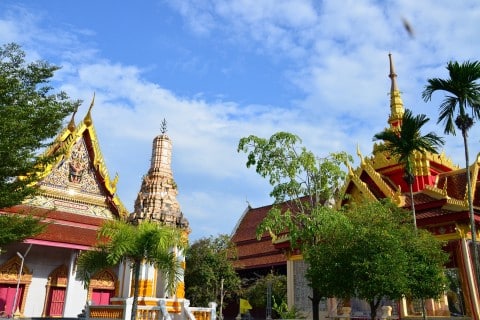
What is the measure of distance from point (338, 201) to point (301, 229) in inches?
245

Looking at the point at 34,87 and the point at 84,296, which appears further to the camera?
the point at 84,296

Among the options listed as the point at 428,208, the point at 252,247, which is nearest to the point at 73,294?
the point at 252,247

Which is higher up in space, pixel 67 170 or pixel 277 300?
pixel 67 170

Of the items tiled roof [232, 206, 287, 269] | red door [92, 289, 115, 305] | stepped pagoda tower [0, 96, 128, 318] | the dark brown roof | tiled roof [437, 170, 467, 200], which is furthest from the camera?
tiled roof [232, 206, 287, 269]

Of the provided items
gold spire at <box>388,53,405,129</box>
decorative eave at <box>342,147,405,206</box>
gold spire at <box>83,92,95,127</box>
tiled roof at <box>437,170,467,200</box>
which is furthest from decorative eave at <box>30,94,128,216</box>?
tiled roof at <box>437,170,467,200</box>

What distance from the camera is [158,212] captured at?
Answer: 15.6m

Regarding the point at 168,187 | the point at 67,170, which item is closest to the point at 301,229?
the point at 168,187

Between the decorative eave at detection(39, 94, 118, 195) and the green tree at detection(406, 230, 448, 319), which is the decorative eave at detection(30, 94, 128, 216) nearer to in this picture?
the decorative eave at detection(39, 94, 118, 195)

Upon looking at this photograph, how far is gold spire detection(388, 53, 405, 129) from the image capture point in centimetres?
2238

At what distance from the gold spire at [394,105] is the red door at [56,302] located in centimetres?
1768

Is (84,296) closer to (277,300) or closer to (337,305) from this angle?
(277,300)

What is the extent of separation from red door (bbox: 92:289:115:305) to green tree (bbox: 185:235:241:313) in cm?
385

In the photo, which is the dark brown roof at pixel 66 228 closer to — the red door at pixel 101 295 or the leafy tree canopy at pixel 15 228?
the red door at pixel 101 295

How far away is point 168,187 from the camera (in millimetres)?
16422
